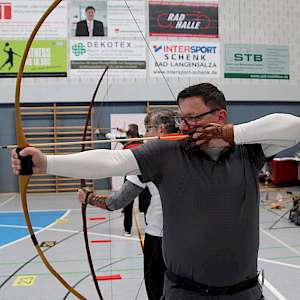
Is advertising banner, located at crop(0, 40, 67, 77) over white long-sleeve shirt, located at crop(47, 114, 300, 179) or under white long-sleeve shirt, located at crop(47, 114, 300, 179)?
over

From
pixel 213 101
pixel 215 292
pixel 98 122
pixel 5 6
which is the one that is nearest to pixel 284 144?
pixel 213 101

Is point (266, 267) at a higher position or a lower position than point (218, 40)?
→ lower

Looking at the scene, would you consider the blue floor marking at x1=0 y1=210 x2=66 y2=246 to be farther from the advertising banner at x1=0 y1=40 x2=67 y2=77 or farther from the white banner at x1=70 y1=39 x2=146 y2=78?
the white banner at x1=70 y1=39 x2=146 y2=78

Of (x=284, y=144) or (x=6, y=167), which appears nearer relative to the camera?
(x=284, y=144)

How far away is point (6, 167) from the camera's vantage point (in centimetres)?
836

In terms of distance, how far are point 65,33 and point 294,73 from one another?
5.37m

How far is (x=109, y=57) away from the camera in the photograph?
332 inches

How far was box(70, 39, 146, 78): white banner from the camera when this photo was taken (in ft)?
27.3

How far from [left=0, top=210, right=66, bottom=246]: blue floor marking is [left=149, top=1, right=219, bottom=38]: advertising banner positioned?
4720 mm

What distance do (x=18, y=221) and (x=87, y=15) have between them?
5086mm

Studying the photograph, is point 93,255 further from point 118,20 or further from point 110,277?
point 118,20

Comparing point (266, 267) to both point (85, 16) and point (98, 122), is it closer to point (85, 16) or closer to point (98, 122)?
point (98, 122)

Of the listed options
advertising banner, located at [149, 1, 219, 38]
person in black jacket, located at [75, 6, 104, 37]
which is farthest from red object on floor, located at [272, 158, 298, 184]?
person in black jacket, located at [75, 6, 104, 37]

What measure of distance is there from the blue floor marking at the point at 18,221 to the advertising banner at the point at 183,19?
4720 mm
